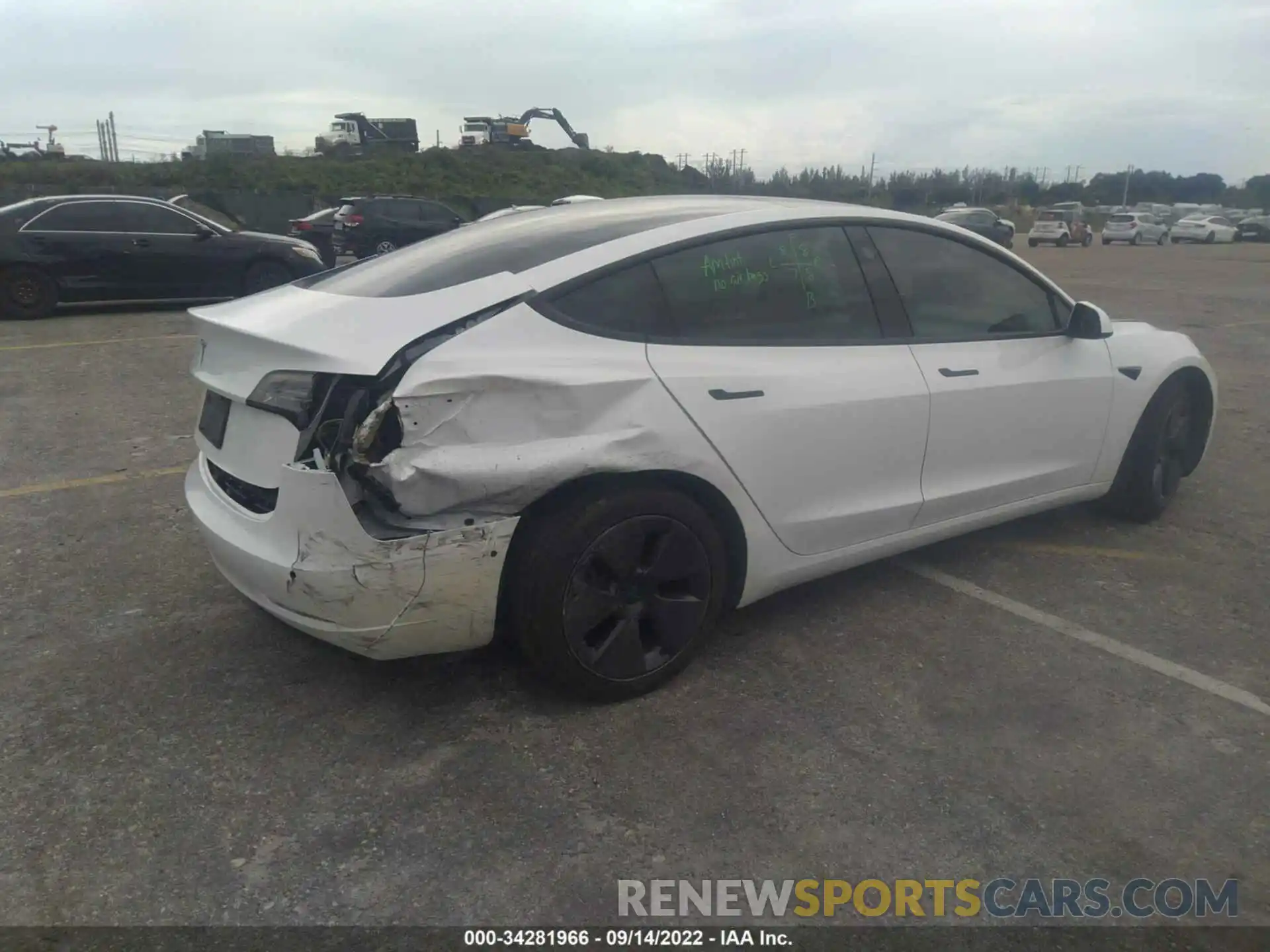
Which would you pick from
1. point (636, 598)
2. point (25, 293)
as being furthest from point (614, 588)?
point (25, 293)

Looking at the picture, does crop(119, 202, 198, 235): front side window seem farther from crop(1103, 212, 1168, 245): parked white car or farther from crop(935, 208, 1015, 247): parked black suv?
crop(1103, 212, 1168, 245): parked white car

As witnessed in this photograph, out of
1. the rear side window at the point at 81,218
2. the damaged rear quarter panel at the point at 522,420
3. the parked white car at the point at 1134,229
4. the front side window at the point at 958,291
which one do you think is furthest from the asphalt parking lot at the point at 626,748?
the parked white car at the point at 1134,229

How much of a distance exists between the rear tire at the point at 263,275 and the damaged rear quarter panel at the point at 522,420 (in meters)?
10.6

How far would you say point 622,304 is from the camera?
303cm

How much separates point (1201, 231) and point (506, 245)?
45735mm

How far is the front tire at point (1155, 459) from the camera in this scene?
4.60 meters

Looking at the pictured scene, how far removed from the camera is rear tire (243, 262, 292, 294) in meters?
12.4

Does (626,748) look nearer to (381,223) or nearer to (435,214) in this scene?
(381,223)

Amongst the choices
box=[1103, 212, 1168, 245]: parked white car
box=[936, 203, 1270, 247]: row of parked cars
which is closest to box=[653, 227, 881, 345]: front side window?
box=[936, 203, 1270, 247]: row of parked cars

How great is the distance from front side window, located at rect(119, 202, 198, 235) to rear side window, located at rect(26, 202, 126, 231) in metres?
0.08

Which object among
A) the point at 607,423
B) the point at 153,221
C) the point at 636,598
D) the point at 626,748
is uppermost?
the point at 153,221

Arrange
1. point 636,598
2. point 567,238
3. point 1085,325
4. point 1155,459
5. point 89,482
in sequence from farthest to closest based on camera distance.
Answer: point 89,482 → point 1155,459 → point 1085,325 → point 567,238 → point 636,598

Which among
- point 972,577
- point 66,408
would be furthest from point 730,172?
point 972,577

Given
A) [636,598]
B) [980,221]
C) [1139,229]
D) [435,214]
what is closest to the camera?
[636,598]
